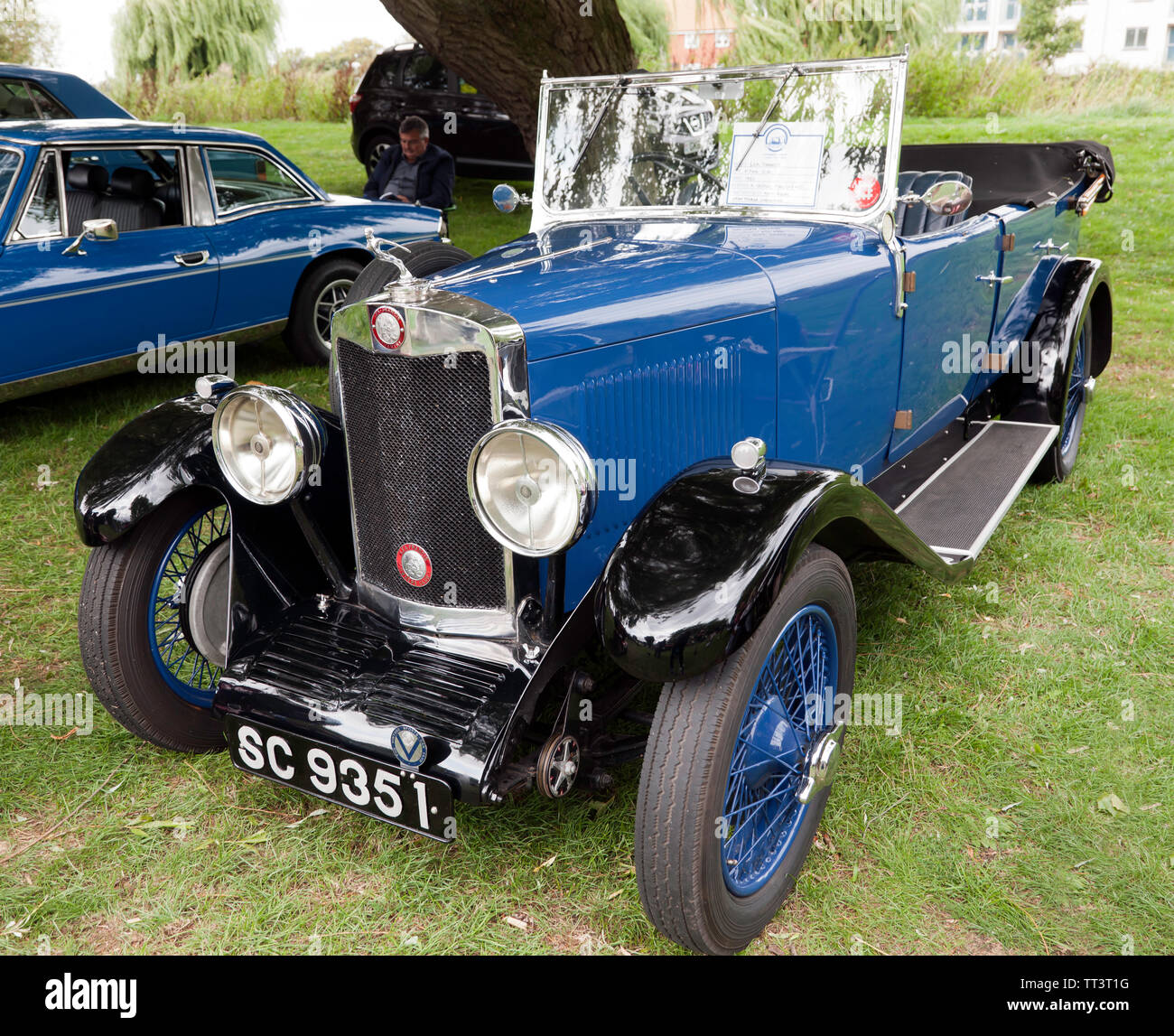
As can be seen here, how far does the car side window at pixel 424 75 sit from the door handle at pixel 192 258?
21.3 ft

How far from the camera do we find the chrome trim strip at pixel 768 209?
3.30 m

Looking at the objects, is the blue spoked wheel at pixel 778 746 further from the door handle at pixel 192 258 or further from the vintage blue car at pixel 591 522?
the door handle at pixel 192 258

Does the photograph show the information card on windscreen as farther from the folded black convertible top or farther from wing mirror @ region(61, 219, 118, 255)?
wing mirror @ region(61, 219, 118, 255)

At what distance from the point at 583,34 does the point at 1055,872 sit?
6930mm

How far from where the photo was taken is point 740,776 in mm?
2164

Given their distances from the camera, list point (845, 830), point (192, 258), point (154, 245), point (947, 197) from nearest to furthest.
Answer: point (845, 830) < point (947, 197) < point (154, 245) < point (192, 258)

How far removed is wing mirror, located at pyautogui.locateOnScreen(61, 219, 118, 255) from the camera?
521 cm

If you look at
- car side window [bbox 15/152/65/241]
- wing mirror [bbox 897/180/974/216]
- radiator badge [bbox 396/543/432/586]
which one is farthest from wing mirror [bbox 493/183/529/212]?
car side window [bbox 15/152/65/241]

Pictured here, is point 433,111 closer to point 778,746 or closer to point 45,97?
point 45,97

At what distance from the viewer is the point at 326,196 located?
688 cm

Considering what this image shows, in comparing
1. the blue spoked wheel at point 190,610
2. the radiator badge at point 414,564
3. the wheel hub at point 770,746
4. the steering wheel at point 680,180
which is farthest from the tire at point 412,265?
the wheel hub at point 770,746

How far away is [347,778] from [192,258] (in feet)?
15.0

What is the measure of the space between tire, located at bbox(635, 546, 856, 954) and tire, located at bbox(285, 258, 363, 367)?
5068mm

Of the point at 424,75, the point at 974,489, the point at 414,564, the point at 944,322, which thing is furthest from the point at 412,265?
the point at 424,75
